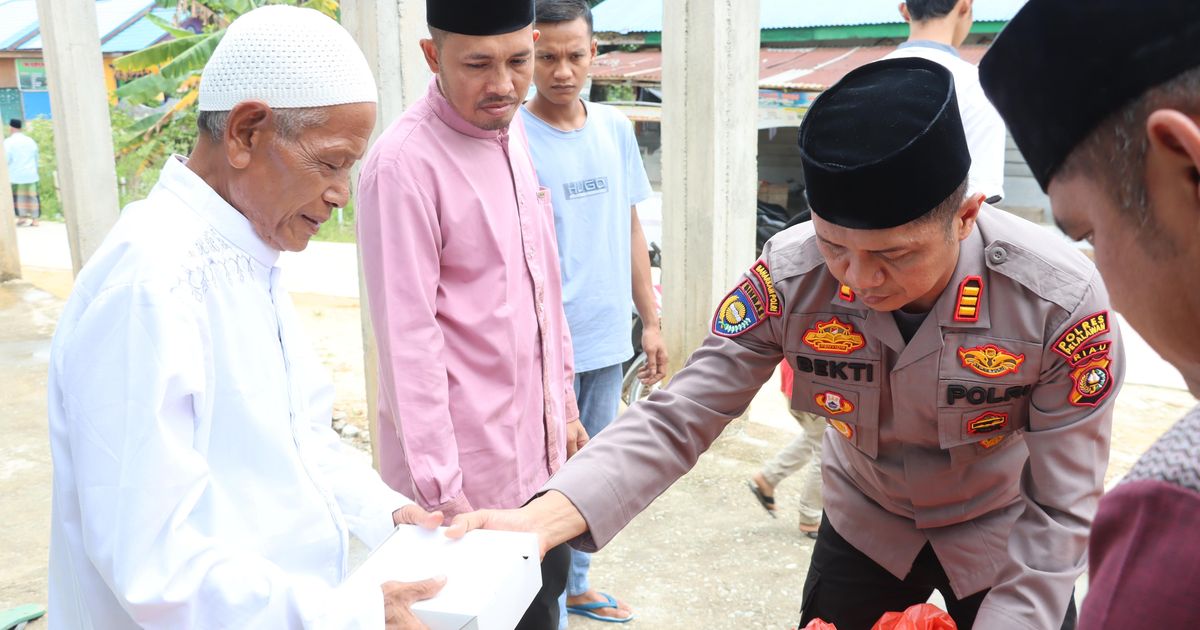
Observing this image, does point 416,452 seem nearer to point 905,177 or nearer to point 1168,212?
point 905,177

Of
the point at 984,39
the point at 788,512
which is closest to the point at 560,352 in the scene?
the point at 788,512

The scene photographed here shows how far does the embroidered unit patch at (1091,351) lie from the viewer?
6.32 ft

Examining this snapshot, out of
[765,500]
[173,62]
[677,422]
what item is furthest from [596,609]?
[173,62]

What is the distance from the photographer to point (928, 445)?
219 centimetres

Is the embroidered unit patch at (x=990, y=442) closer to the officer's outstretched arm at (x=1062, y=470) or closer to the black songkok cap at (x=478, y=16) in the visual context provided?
the officer's outstretched arm at (x=1062, y=470)

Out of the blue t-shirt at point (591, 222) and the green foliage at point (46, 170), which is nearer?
the blue t-shirt at point (591, 222)

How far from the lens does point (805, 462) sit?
14.8 feet

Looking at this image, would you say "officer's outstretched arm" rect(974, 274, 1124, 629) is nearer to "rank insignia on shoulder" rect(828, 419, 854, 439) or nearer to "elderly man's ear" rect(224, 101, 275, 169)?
"rank insignia on shoulder" rect(828, 419, 854, 439)

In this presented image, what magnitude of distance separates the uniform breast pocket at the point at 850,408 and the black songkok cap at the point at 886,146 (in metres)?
0.48

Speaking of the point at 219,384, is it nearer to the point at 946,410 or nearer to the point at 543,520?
the point at 543,520

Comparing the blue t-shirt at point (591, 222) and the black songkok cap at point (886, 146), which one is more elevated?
the black songkok cap at point (886, 146)

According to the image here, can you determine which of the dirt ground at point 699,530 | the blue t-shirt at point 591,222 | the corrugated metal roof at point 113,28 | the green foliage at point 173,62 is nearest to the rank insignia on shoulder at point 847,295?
the blue t-shirt at point 591,222

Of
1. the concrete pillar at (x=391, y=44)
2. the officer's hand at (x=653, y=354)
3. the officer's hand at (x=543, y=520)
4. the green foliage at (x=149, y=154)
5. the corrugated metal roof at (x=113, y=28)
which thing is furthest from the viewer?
the corrugated metal roof at (x=113, y=28)

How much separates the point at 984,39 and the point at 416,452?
12.5m
